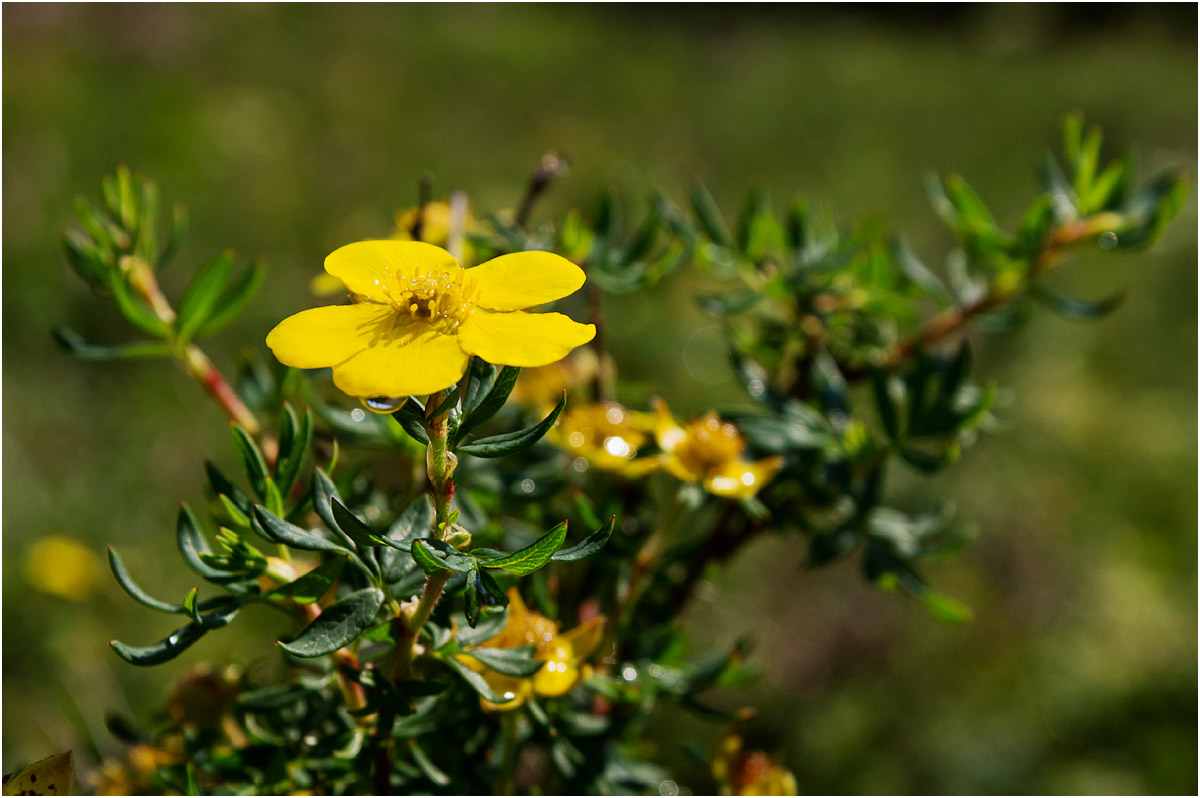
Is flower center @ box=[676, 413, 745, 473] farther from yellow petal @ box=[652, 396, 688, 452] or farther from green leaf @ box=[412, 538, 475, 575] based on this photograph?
green leaf @ box=[412, 538, 475, 575]

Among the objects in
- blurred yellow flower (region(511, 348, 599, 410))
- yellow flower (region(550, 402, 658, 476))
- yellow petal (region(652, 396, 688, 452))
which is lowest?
blurred yellow flower (region(511, 348, 599, 410))

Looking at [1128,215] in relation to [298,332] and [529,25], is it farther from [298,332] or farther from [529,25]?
[529,25]

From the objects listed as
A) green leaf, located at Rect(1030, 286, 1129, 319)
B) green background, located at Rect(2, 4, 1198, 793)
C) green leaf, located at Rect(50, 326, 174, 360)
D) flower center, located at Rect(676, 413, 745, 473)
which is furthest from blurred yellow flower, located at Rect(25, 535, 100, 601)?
green leaf, located at Rect(1030, 286, 1129, 319)

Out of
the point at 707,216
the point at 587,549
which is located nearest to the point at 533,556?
the point at 587,549

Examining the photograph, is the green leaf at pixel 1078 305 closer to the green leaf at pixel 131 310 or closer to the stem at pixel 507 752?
the stem at pixel 507 752

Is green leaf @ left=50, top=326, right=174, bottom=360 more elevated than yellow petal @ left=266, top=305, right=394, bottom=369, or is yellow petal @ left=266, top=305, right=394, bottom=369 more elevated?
yellow petal @ left=266, top=305, right=394, bottom=369

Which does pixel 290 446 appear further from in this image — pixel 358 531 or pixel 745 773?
pixel 745 773

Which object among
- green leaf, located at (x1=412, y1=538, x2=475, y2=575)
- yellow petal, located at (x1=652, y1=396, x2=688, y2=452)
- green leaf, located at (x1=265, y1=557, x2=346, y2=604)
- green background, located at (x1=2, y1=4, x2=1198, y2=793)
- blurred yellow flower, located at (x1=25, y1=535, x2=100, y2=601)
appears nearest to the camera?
green leaf, located at (x1=412, y1=538, x2=475, y2=575)

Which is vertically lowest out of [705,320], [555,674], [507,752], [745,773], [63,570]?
[705,320]
